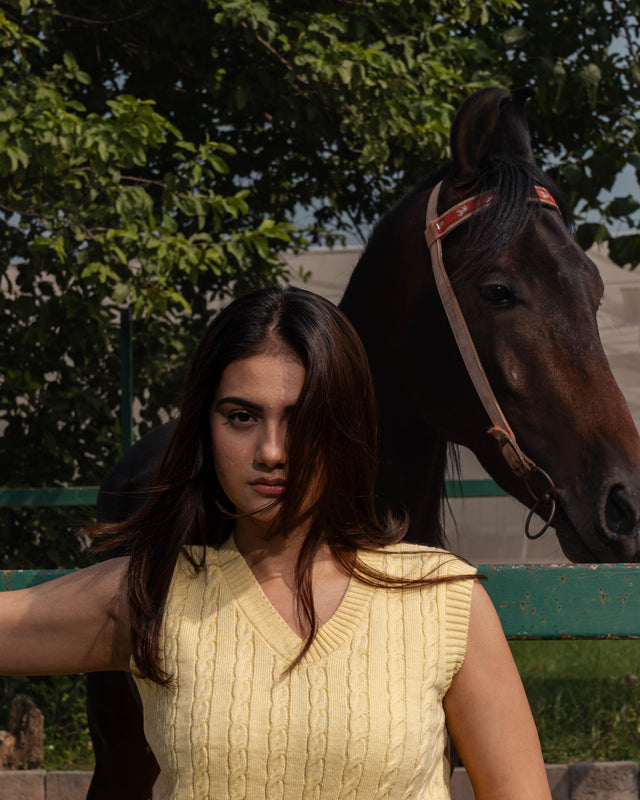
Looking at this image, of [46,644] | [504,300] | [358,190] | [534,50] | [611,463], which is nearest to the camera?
[46,644]

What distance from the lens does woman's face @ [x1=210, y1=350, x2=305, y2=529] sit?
1185 millimetres

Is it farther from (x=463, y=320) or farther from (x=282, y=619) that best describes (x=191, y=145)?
(x=282, y=619)

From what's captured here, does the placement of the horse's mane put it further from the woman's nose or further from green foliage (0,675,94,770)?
green foliage (0,675,94,770)

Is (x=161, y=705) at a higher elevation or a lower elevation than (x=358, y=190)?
lower

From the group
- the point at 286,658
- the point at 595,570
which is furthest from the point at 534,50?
the point at 286,658

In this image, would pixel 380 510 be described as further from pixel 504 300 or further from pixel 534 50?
pixel 534 50

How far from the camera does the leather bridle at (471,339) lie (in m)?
1.79

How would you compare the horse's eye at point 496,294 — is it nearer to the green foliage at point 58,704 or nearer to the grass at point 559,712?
the grass at point 559,712

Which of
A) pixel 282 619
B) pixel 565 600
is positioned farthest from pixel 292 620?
pixel 565 600

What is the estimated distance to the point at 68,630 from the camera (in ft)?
4.17

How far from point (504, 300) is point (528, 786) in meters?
0.96

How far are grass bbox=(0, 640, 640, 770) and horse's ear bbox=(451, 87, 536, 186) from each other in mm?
2831

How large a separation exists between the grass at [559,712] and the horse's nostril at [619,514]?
8.77ft

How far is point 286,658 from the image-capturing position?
1205mm
